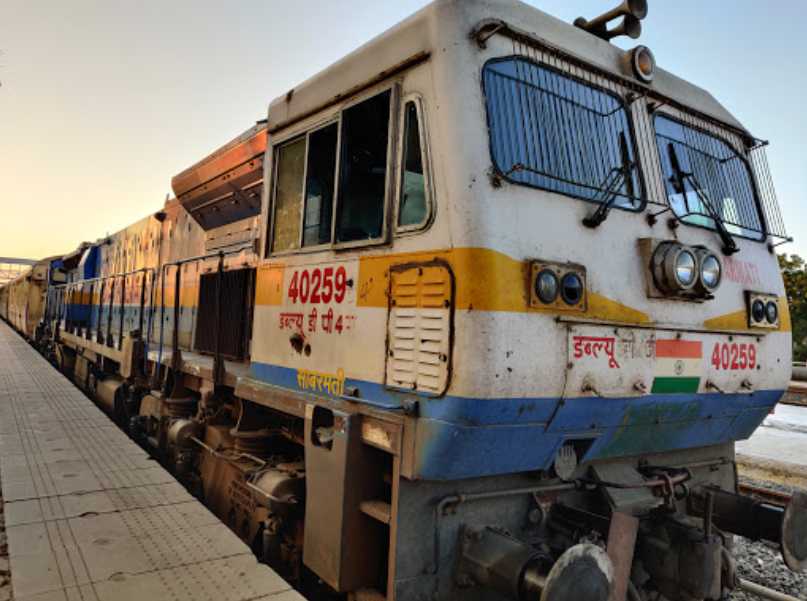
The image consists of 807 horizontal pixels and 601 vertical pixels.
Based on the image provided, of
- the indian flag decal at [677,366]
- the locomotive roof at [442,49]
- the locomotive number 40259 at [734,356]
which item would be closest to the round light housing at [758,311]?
the locomotive number 40259 at [734,356]

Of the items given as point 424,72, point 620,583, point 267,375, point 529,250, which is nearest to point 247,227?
point 267,375

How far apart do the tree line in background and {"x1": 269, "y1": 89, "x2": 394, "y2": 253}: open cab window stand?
2481 centimetres

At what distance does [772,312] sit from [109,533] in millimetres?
4223

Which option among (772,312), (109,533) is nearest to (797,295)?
(772,312)

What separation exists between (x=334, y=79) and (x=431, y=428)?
2.10 m

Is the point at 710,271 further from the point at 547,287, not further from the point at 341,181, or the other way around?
the point at 341,181

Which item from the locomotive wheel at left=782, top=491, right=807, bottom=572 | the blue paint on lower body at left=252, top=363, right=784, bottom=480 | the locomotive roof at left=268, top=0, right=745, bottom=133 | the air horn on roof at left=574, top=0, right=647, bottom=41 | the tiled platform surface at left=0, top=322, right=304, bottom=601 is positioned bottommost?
the tiled platform surface at left=0, top=322, right=304, bottom=601

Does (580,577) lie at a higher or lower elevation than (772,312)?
lower

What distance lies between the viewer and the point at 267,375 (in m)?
3.75

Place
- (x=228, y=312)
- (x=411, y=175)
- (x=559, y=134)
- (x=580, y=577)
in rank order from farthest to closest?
(x=228, y=312) < (x=559, y=134) < (x=411, y=175) < (x=580, y=577)

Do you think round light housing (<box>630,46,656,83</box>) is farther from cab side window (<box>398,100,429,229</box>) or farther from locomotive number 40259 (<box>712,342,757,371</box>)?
locomotive number 40259 (<box>712,342,757,371</box>)

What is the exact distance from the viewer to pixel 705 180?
358 cm

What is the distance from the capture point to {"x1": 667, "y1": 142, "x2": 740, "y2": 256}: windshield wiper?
3.35 m

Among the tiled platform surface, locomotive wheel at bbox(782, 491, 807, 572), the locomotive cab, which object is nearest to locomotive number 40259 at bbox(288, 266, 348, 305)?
the locomotive cab
